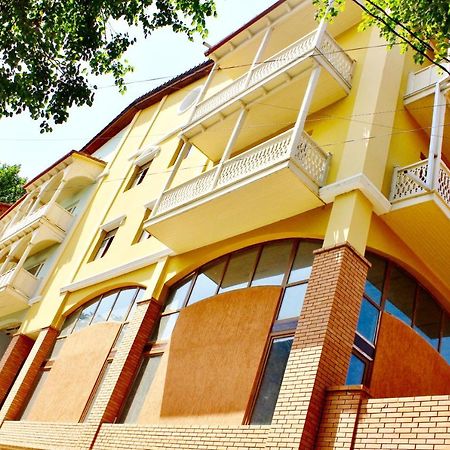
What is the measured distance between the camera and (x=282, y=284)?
36.0ft

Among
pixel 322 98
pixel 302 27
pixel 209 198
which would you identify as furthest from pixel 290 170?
pixel 302 27

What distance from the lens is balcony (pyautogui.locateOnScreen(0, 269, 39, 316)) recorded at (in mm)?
20359

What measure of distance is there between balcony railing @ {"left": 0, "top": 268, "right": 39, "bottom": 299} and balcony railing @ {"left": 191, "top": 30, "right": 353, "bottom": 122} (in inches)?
422

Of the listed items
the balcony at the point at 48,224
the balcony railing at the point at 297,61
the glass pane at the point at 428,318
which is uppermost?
the balcony railing at the point at 297,61

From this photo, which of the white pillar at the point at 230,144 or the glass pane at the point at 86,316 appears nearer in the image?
the white pillar at the point at 230,144

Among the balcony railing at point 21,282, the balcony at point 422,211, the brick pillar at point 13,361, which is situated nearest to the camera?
the balcony at point 422,211

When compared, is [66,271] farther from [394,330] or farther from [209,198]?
[394,330]

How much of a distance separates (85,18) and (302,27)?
7.75m

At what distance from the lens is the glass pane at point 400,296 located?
1090 cm

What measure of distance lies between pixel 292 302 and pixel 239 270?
219 centimetres

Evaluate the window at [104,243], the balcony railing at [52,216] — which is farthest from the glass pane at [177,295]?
the balcony railing at [52,216]

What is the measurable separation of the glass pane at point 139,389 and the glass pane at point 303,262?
4.14 meters

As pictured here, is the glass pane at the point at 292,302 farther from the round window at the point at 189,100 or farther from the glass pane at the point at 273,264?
the round window at the point at 189,100

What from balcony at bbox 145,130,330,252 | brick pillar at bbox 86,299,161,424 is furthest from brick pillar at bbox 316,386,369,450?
brick pillar at bbox 86,299,161,424
